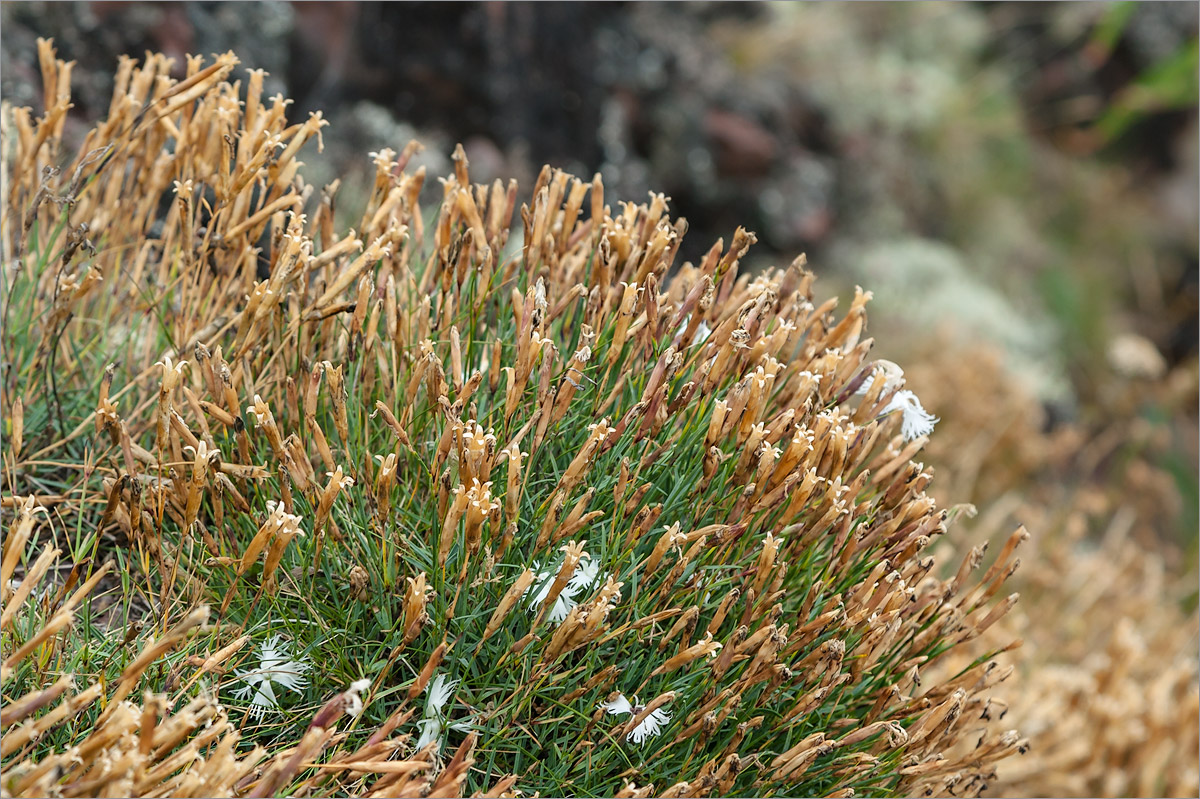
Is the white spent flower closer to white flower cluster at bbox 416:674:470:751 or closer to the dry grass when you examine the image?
white flower cluster at bbox 416:674:470:751

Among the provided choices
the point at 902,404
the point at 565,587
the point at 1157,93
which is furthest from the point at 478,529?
the point at 1157,93

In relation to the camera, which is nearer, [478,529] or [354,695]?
[354,695]

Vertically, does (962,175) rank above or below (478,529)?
above

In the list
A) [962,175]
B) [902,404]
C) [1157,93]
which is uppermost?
[1157,93]

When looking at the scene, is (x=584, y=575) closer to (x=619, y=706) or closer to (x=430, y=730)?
(x=619, y=706)

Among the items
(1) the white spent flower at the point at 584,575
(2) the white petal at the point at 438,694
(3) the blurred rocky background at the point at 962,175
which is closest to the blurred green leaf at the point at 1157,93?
(3) the blurred rocky background at the point at 962,175

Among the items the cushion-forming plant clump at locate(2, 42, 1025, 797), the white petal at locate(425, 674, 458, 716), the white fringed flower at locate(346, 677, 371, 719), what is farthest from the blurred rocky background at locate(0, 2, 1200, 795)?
the white fringed flower at locate(346, 677, 371, 719)
